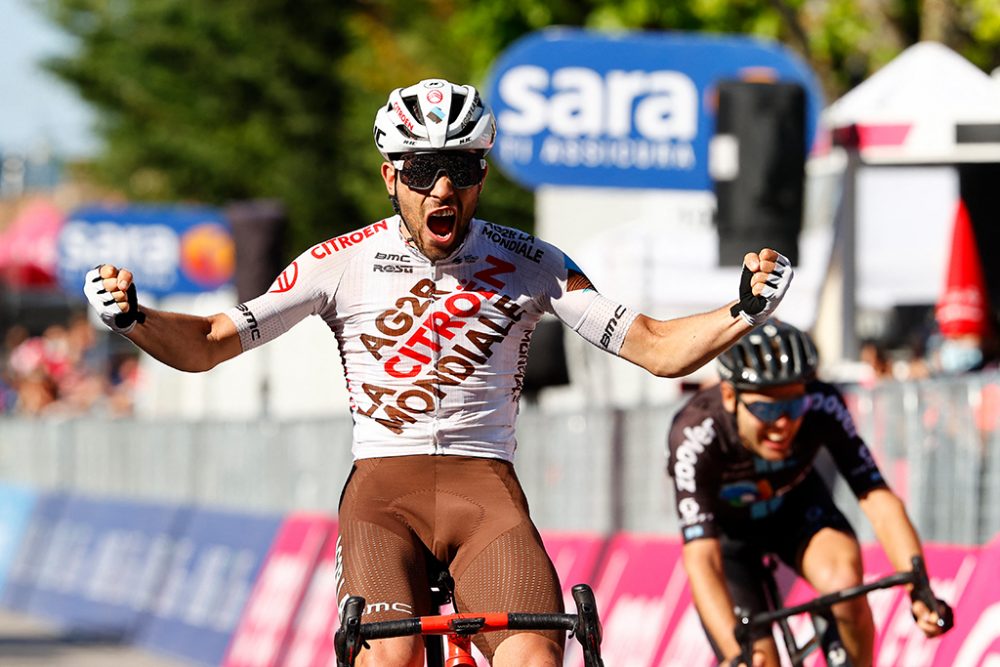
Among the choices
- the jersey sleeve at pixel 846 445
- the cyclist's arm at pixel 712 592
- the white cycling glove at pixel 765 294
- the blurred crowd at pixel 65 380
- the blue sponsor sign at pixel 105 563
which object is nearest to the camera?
the white cycling glove at pixel 765 294

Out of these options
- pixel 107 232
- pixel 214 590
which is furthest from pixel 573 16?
pixel 214 590

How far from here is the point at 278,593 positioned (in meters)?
14.2

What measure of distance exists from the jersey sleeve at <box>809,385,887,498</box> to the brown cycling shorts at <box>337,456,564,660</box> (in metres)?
1.81

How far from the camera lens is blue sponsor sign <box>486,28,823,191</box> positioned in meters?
14.9

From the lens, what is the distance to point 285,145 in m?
48.1

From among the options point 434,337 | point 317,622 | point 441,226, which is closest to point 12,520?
point 317,622

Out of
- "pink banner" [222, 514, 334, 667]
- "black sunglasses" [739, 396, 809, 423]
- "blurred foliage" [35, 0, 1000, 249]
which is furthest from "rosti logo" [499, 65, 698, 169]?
"blurred foliage" [35, 0, 1000, 249]

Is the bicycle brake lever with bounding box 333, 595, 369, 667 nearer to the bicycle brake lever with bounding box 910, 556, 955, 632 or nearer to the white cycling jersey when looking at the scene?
the white cycling jersey

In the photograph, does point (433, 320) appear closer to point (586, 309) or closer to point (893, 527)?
point (586, 309)

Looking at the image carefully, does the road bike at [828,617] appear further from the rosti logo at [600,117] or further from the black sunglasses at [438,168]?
the rosti logo at [600,117]

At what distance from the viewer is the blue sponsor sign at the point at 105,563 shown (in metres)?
17.3

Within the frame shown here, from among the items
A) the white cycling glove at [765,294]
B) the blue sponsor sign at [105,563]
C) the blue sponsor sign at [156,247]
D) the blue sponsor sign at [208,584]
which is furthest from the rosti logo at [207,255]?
the white cycling glove at [765,294]

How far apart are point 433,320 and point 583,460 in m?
5.86

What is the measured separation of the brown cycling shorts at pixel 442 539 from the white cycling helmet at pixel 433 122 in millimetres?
899
